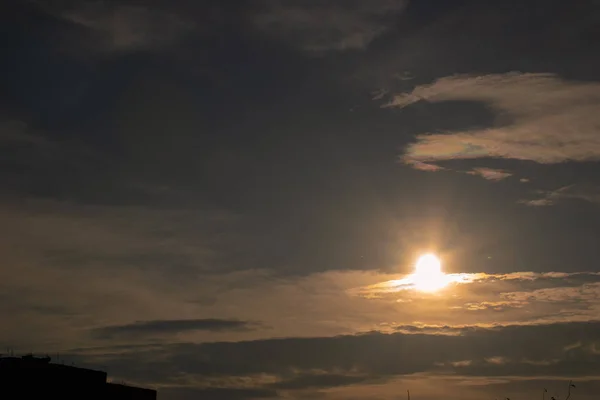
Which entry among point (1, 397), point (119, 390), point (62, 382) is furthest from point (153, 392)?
point (1, 397)

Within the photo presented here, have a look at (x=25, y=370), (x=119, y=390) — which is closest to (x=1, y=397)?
(x=25, y=370)

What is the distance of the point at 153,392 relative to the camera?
17138cm

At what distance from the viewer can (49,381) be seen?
143 metres

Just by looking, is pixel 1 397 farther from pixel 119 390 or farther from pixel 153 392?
pixel 153 392

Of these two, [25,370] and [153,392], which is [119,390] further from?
[25,370]

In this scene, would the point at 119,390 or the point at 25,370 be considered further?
the point at 119,390

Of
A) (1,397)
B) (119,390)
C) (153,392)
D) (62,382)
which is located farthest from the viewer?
(153,392)

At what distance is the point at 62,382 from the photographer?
145 m

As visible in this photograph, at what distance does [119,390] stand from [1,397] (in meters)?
29.5

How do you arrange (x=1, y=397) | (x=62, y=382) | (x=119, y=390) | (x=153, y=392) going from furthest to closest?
(x=153, y=392) < (x=119, y=390) < (x=62, y=382) < (x=1, y=397)

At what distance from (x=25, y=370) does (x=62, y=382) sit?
26.6ft

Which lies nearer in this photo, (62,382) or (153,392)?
(62,382)

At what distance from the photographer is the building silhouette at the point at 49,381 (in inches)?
5399

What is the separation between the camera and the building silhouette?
5399 inches
